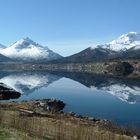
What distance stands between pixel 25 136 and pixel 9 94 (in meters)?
89.5

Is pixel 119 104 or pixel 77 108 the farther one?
pixel 119 104

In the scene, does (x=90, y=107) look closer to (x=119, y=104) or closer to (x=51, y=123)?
(x=119, y=104)

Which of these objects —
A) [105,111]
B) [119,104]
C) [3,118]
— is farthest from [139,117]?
[3,118]

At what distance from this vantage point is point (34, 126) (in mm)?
33812

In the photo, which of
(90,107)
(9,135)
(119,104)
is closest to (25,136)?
(9,135)

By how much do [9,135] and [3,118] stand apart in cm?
723

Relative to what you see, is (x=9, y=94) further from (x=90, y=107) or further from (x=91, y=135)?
(x=91, y=135)

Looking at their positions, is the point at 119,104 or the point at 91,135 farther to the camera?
the point at 119,104

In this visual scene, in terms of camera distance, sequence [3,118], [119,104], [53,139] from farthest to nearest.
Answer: [119,104]
[3,118]
[53,139]

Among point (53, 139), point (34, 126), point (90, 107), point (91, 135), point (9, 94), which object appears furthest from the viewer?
point (9, 94)

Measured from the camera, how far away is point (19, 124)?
117 ft

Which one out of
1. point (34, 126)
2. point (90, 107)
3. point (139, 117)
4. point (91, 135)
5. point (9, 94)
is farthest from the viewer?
point (9, 94)

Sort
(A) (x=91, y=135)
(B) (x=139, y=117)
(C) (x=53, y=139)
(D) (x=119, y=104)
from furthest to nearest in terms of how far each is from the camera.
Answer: (D) (x=119, y=104) → (B) (x=139, y=117) → (C) (x=53, y=139) → (A) (x=91, y=135)

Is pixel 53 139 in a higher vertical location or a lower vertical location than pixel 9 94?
lower
